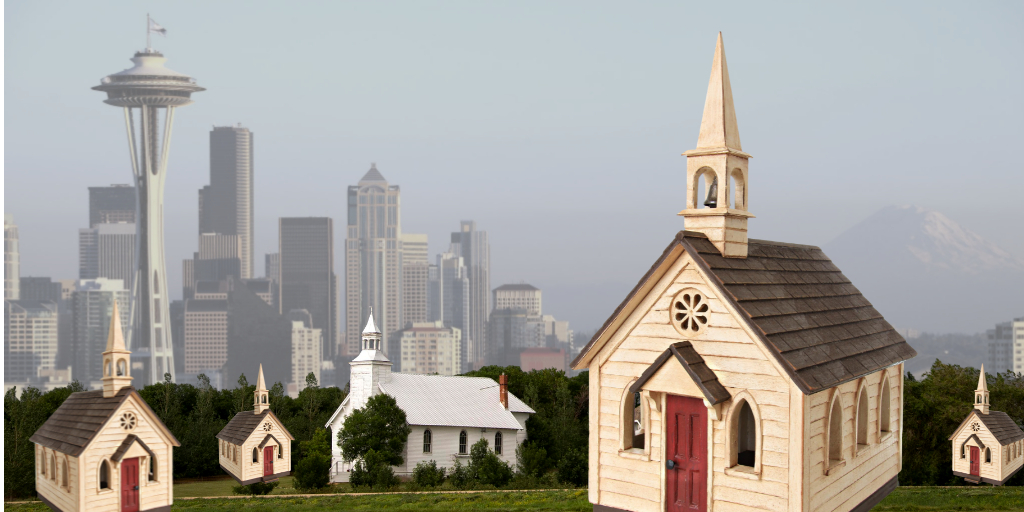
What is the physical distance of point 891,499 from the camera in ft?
87.1

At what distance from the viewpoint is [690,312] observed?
61.7ft

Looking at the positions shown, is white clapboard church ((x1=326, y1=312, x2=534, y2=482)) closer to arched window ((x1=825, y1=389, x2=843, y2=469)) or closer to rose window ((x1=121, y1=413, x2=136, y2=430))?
rose window ((x1=121, y1=413, x2=136, y2=430))

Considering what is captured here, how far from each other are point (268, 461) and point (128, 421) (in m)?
6.98

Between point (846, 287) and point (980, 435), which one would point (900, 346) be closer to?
point (846, 287)

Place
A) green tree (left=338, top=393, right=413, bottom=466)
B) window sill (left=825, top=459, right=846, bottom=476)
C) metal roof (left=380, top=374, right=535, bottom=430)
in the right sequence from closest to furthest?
window sill (left=825, top=459, right=846, bottom=476), green tree (left=338, top=393, right=413, bottom=466), metal roof (left=380, top=374, right=535, bottom=430)

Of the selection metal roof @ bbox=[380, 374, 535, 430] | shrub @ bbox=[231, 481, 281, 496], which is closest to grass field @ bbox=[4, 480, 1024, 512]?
shrub @ bbox=[231, 481, 281, 496]

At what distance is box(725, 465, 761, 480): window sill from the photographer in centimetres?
1783

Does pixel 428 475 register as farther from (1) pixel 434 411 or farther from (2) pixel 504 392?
(2) pixel 504 392

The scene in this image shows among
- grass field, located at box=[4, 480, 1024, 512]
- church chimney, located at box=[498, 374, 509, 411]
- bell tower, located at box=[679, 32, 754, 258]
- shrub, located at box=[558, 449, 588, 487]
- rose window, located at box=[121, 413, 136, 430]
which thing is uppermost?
bell tower, located at box=[679, 32, 754, 258]

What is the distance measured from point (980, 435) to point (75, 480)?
27.1 metres

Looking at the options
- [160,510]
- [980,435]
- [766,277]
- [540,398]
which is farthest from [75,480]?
[540,398]

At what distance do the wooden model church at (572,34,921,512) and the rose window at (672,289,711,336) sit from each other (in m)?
0.03

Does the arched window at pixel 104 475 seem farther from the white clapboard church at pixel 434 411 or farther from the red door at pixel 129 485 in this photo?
the white clapboard church at pixel 434 411

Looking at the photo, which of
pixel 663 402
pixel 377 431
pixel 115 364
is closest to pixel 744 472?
pixel 663 402
